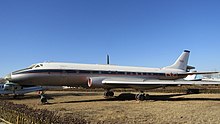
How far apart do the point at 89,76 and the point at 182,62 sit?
16.7 metres

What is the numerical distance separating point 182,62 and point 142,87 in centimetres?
1247

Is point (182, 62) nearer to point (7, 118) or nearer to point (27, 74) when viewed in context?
point (27, 74)

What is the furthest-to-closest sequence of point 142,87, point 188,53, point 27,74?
point 188,53, point 142,87, point 27,74

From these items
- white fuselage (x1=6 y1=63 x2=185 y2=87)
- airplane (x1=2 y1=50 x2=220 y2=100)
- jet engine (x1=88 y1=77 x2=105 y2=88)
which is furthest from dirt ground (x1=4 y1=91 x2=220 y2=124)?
jet engine (x1=88 y1=77 x2=105 y2=88)

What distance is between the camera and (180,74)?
35406 millimetres

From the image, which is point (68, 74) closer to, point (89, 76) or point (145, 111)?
point (89, 76)

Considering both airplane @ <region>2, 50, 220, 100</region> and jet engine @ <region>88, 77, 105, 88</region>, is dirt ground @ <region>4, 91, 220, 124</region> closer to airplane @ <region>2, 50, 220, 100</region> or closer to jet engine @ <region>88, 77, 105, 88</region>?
airplane @ <region>2, 50, 220, 100</region>

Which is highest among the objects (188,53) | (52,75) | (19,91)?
(188,53)

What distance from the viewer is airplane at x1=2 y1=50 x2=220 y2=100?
23891 mm

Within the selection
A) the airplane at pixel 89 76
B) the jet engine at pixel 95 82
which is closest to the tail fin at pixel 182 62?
the airplane at pixel 89 76

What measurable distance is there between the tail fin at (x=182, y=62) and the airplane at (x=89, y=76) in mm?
5161

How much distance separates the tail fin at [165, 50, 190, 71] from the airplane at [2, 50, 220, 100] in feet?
16.9

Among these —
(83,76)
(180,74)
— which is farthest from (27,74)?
(180,74)

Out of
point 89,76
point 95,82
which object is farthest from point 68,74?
point 95,82
